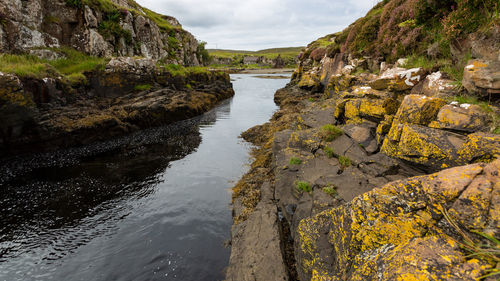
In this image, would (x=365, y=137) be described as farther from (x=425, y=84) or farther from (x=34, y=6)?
(x=34, y=6)

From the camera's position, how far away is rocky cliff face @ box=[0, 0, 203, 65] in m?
22.2

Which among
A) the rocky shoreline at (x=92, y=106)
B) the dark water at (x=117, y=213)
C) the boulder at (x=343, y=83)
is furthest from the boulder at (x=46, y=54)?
the boulder at (x=343, y=83)

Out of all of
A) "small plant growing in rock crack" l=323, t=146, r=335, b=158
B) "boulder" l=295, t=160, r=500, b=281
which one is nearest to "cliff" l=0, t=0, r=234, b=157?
"small plant growing in rock crack" l=323, t=146, r=335, b=158

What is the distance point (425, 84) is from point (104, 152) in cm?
2484

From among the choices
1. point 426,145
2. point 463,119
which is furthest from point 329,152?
point 463,119

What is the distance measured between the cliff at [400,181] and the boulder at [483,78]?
1.5 inches

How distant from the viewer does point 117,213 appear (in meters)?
12.0

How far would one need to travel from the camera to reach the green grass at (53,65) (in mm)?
18312

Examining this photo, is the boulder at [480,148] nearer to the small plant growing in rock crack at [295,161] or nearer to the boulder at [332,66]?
the small plant growing in rock crack at [295,161]

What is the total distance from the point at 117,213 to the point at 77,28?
29915mm

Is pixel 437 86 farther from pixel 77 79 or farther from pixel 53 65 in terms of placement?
pixel 53 65

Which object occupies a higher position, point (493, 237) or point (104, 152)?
point (493, 237)

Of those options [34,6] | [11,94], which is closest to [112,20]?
[34,6]

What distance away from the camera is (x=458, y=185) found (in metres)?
4.15
